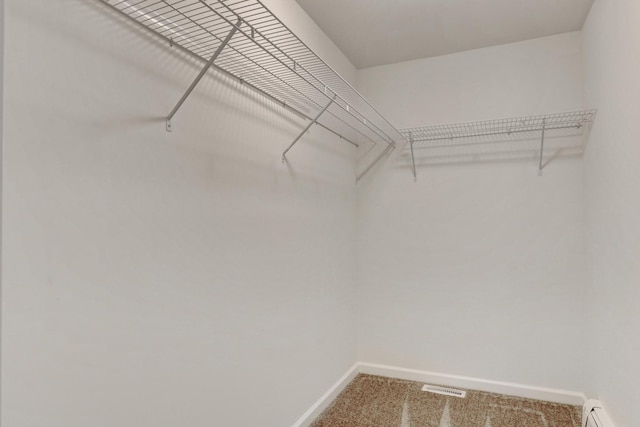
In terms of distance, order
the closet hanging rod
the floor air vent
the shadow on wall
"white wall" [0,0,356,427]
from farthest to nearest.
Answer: the floor air vent, the shadow on wall, the closet hanging rod, "white wall" [0,0,356,427]

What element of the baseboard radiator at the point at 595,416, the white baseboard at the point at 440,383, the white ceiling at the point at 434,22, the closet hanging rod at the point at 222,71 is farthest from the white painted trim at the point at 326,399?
the white ceiling at the point at 434,22

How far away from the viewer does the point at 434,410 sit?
2.42 m

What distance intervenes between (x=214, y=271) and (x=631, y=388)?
1748 millimetres

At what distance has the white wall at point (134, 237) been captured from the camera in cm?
92

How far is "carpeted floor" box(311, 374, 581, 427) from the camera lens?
2.28 metres

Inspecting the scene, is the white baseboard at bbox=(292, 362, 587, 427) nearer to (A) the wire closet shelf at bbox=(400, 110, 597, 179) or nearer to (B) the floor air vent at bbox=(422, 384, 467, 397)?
(B) the floor air vent at bbox=(422, 384, 467, 397)

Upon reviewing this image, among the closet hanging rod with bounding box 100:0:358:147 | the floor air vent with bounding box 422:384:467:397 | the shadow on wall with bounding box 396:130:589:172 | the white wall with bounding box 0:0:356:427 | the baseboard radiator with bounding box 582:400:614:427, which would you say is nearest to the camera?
the white wall with bounding box 0:0:356:427

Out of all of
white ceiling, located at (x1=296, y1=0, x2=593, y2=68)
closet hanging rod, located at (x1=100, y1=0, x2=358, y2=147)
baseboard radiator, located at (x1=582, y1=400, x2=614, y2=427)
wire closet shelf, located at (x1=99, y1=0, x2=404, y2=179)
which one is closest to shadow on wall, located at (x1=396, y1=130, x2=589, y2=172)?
wire closet shelf, located at (x1=99, y1=0, x2=404, y2=179)

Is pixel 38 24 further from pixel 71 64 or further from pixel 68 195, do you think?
pixel 68 195

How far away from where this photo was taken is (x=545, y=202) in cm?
258

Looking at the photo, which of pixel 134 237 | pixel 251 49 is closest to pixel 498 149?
pixel 251 49

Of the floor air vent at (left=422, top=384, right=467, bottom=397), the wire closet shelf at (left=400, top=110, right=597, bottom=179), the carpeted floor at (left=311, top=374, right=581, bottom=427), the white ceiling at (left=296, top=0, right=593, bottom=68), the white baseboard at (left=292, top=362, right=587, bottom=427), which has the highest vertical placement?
the white ceiling at (left=296, top=0, right=593, bottom=68)

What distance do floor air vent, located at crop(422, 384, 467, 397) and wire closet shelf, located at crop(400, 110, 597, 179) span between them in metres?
1.51

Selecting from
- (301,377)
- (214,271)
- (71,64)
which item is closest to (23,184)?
(71,64)
